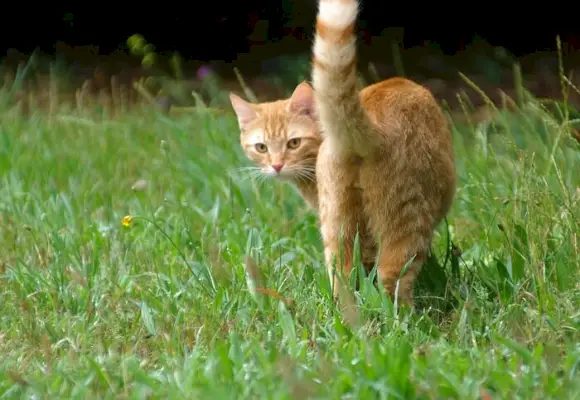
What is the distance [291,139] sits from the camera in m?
4.79

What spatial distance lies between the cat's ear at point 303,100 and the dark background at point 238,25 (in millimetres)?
4253

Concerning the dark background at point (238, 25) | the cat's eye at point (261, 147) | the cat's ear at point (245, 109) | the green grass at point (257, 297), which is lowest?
the green grass at point (257, 297)

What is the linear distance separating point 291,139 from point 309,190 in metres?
0.23

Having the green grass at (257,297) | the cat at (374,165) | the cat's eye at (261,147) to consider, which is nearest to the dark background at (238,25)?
the green grass at (257,297)

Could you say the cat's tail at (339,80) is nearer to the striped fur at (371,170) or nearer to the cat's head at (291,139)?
the striped fur at (371,170)

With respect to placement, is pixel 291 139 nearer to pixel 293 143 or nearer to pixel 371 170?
pixel 293 143

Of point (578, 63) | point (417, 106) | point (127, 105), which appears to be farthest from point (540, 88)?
point (417, 106)

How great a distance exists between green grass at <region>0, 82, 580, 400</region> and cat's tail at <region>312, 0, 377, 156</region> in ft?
1.58

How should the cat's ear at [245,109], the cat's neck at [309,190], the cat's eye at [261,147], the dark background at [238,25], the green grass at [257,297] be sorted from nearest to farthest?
1. the green grass at [257,297]
2. the cat's neck at [309,190]
3. the cat's eye at [261,147]
4. the cat's ear at [245,109]
5. the dark background at [238,25]

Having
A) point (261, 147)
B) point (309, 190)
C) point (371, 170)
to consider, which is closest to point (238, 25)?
point (261, 147)

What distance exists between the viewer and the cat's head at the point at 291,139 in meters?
4.74

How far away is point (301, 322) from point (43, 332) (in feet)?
2.66

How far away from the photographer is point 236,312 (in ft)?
12.3

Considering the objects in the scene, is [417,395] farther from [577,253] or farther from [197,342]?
[577,253]
